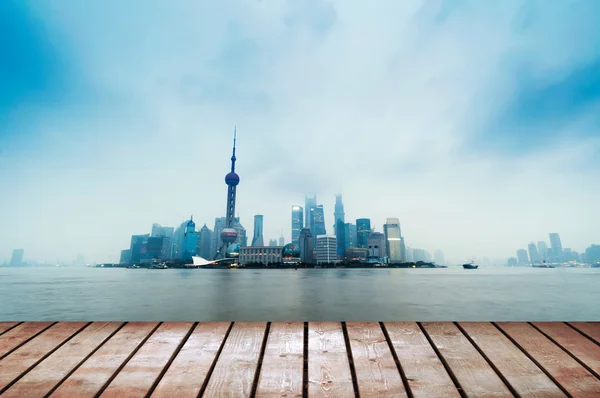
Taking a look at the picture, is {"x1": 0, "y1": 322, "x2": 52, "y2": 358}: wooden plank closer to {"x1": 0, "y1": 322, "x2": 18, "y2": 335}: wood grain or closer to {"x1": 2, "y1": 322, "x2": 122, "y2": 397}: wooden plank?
{"x1": 0, "y1": 322, "x2": 18, "y2": 335}: wood grain

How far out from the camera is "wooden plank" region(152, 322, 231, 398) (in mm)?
2611

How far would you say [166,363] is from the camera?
2.97 m

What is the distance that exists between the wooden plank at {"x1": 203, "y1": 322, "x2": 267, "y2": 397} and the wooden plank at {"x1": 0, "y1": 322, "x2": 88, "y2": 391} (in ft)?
5.71

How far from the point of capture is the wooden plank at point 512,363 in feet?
8.64

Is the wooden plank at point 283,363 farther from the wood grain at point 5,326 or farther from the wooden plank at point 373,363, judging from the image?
the wood grain at point 5,326

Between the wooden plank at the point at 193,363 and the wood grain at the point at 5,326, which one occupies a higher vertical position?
the wood grain at the point at 5,326

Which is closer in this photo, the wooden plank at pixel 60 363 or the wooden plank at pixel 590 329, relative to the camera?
the wooden plank at pixel 60 363

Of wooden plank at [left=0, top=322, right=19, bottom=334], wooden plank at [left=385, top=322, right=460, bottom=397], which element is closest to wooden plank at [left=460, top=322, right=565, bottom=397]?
wooden plank at [left=385, top=322, right=460, bottom=397]

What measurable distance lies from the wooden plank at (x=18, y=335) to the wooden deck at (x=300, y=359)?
0.04 feet

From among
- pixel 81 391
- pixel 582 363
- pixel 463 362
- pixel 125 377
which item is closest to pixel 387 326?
pixel 463 362

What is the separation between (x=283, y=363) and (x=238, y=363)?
411mm

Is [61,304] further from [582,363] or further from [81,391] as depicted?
[582,363]

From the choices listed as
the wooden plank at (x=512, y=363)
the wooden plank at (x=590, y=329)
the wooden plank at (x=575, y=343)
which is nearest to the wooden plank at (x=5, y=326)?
the wooden plank at (x=512, y=363)

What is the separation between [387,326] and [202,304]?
36856mm
